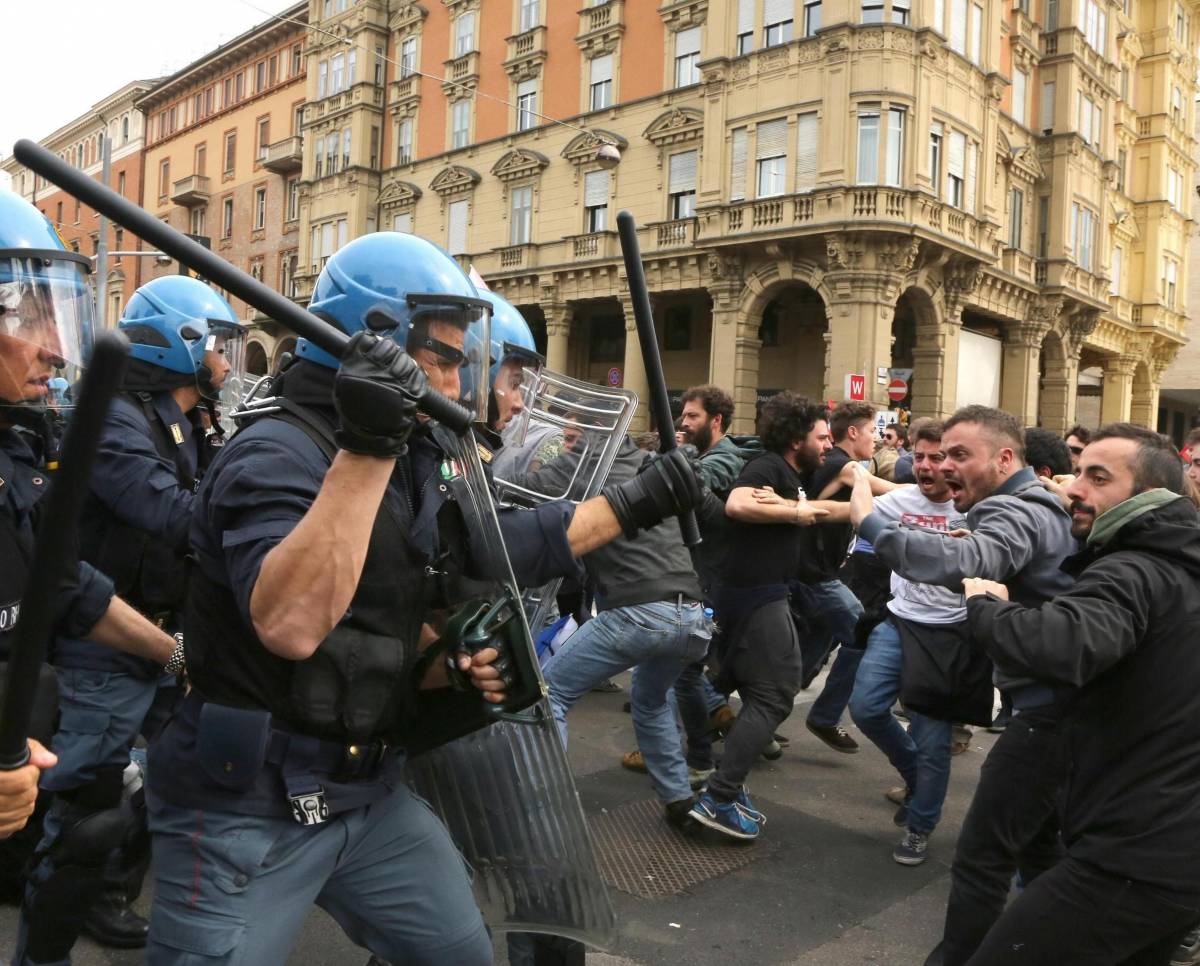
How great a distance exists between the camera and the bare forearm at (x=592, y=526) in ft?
7.72

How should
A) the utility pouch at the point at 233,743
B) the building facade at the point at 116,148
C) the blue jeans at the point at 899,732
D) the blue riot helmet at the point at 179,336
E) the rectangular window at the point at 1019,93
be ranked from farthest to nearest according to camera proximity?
the building facade at the point at 116,148 < the rectangular window at the point at 1019,93 < the blue jeans at the point at 899,732 < the blue riot helmet at the point at 179,336 < the utility pouch at the point at 233,743

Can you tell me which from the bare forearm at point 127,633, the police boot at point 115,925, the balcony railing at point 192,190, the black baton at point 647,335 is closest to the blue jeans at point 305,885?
the bare forearm at point 127,633

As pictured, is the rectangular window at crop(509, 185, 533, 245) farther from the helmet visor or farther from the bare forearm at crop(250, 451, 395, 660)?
the bare forearm at crop(250, 451, 395, 660)

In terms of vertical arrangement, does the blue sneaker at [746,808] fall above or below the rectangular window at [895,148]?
below

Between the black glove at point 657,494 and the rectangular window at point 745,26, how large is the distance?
22.1m

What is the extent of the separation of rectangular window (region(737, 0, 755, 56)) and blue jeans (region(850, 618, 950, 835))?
20.3 m

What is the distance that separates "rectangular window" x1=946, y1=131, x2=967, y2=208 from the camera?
22047mm

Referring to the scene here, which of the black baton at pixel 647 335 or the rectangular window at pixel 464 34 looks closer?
the black baton at pixel 647 335

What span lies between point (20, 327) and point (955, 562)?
2706mm

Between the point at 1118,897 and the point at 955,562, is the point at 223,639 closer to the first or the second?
the point at 1118,897

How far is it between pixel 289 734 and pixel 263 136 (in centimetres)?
4201

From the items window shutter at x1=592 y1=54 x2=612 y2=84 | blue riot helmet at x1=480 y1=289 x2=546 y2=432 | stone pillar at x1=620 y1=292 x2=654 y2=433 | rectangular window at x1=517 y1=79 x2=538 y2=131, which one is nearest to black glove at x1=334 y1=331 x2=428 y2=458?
blue riot helmet at x1=480 y1=289 x2=546 y2=432

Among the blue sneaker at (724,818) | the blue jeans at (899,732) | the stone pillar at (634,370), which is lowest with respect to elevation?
the blue sneaker at (724,818)

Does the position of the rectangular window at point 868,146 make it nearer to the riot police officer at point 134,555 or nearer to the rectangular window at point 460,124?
the rectangular window at point 460,124
